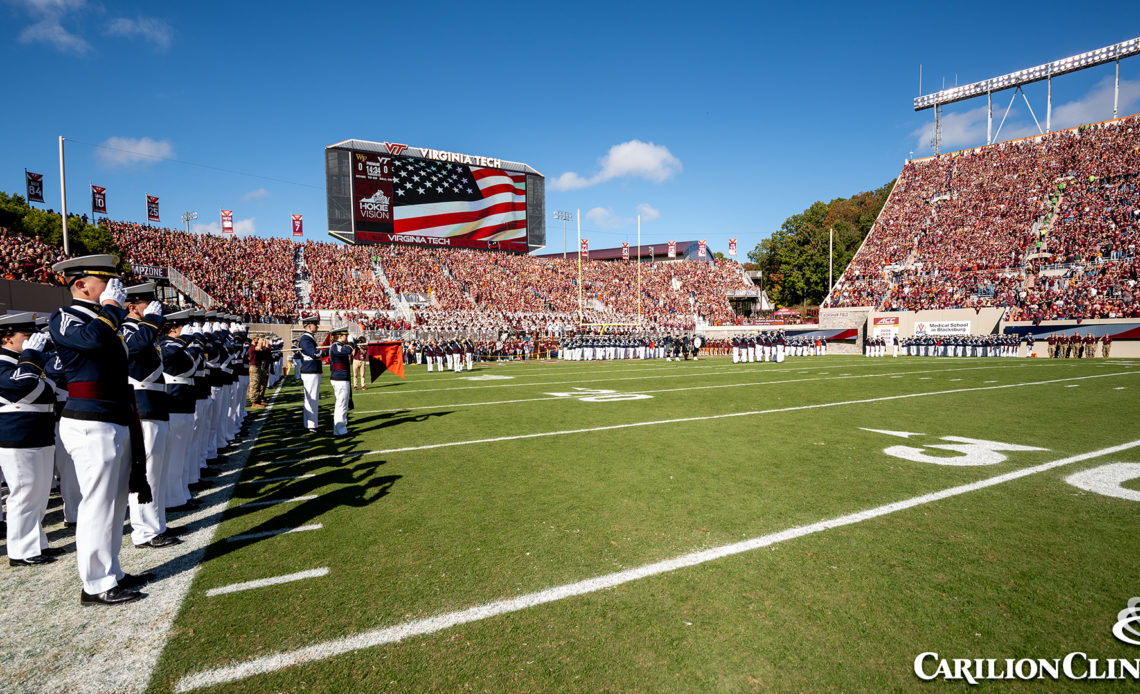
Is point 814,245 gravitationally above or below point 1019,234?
above

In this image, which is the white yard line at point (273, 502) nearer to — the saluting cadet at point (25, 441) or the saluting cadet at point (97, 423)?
the saluting cadet at point (25, 441)

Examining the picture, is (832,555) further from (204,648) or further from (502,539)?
(204,648)

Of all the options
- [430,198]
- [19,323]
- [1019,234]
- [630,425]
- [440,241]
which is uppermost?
[430,198]

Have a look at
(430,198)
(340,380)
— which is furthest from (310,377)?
(430,198)

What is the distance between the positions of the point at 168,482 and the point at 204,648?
9.38ft

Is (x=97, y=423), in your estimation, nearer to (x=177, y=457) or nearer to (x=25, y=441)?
(x=25, y=441)

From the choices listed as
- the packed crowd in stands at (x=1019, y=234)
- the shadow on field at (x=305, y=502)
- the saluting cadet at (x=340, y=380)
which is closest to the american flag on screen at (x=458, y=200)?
Result: the packed crowd in stands at (x=1019, y=234)

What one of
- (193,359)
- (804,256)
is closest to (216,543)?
(193,359)

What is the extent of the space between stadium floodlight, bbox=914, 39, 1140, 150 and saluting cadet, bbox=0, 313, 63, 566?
58.7 metres

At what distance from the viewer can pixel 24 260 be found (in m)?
16.4

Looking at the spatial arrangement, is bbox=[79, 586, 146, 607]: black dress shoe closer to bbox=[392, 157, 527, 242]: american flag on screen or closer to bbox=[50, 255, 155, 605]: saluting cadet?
bbox=[50, 255, 155, 605]: saluting cadet

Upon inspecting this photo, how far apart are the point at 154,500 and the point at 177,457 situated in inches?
35.5

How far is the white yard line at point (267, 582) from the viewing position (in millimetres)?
3588

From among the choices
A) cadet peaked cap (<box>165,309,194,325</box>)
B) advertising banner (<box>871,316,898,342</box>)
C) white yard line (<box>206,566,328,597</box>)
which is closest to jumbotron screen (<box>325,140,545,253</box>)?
advertising banner (<box>871,316,898,342</box>)
